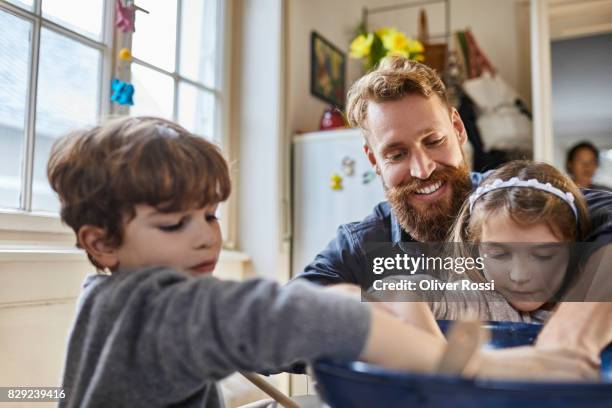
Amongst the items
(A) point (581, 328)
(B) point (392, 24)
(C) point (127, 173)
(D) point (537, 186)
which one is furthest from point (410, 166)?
(B) point (392, 24)

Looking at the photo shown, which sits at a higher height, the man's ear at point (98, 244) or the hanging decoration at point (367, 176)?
the hanging decoration at point (367, 176)

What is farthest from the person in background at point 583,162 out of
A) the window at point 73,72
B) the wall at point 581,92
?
the window at point 73,72

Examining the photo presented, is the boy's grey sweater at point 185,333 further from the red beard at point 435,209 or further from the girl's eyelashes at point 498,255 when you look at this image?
the red beard at point 435,209

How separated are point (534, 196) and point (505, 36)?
2.13 metres

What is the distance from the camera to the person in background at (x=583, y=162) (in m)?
2.23

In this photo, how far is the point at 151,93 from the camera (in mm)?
1679

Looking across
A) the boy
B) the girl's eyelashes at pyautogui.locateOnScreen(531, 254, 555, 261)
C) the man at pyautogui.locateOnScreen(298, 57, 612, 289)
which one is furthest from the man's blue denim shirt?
the boy

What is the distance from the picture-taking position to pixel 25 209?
1267 millimetres

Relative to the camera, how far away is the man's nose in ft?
3.07

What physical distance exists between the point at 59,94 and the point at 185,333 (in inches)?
43.8

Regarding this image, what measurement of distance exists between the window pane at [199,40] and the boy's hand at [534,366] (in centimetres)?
161

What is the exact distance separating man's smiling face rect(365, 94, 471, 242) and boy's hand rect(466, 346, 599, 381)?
485mm

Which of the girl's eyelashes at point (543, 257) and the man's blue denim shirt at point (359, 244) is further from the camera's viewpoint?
the man's blue denim shirt at point (359, 244)

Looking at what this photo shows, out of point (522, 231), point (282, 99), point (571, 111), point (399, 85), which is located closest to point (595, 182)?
point (571, 111)
